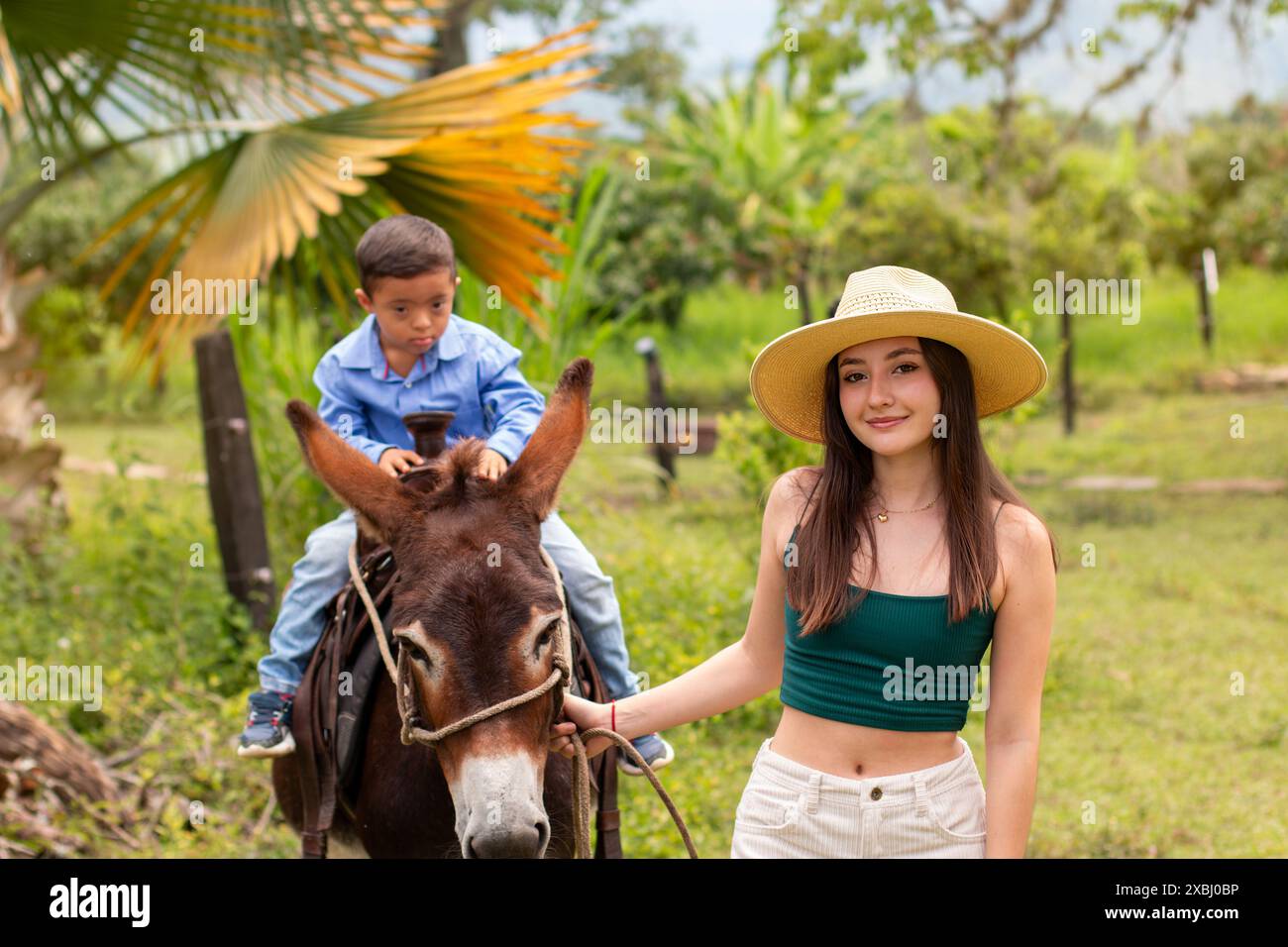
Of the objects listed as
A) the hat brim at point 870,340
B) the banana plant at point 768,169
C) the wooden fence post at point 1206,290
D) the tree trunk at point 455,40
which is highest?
the tree trunk at point 455,40

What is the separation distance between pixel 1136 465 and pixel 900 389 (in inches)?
454

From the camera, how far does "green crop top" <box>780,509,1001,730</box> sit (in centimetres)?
255

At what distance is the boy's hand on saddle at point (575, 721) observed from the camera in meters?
2.85

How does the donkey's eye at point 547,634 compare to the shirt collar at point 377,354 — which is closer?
the donkey's eye at point 547,634

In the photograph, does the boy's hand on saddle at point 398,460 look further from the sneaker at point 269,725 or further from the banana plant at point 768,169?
the banana plant at point 768,169

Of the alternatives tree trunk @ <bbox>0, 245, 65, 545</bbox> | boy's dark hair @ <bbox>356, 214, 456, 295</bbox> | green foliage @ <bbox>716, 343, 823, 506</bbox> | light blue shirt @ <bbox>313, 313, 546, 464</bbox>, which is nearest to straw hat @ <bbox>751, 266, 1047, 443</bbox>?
light blue shirt @ <bbox>313, 313, 546, 464</bbox>

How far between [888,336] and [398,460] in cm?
131

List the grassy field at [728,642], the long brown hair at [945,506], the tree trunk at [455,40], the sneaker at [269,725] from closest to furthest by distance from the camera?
the long brown hair at [945,506] < the sneaker at [269,725] < the grassy field at [728,642] < the tree trunk at [455,40]

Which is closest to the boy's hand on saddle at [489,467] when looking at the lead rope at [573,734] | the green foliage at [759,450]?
the lead rope at [573,734]

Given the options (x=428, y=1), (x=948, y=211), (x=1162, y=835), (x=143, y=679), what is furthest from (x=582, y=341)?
(x=948, y=211)

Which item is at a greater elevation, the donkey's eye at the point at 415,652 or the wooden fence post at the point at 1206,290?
the wooden fence post at the point at 1206,290

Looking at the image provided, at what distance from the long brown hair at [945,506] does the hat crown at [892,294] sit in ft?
0.29

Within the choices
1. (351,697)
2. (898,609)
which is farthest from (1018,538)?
(351,697)
